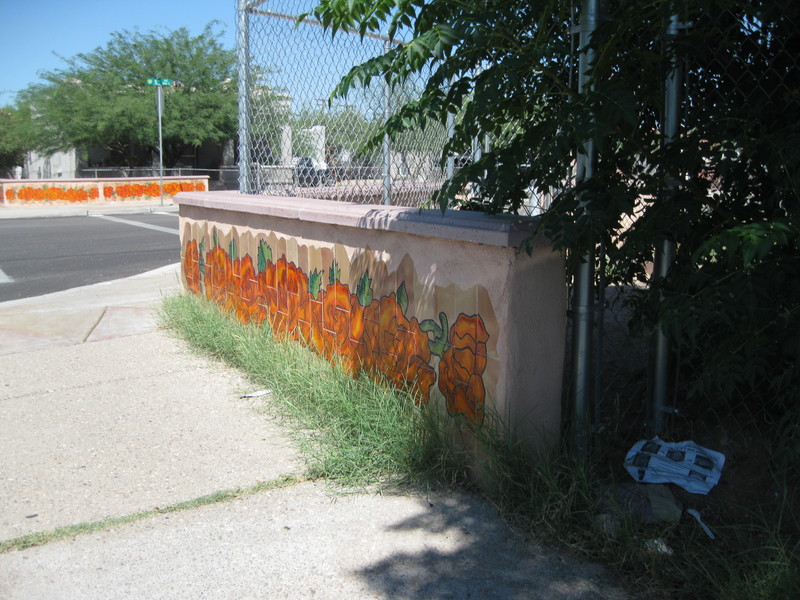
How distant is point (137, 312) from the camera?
8.20 m

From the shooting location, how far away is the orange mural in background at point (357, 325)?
3.96m

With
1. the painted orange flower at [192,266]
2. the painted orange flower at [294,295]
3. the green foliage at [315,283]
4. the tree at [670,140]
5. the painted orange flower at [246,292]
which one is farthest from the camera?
the painted orange flower at [192,266]

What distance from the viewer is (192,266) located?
7711mm

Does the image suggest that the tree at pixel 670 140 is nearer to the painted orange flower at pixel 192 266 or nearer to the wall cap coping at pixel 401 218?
the wall cap coping at pixel 401 218

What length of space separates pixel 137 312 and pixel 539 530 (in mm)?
5878

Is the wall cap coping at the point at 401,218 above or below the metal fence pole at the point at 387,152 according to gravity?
below

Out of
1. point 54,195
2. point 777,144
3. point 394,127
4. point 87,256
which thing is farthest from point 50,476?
point 54,195

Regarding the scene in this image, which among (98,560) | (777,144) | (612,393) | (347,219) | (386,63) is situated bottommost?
(98,560)

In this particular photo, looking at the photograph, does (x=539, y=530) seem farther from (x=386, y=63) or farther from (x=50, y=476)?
(x=50, y=476)

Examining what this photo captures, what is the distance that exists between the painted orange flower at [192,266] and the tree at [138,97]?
95.2 feet

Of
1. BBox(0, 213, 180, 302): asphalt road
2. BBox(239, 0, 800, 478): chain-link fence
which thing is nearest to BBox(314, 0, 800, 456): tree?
BBox(239, 0, 800, 478): chain-link fence

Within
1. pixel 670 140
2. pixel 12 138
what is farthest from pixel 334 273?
pixel 12 138

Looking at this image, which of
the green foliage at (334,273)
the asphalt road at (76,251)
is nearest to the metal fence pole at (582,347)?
the green foliage at (334,273)

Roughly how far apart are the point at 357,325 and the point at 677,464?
82.3 inches
